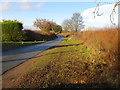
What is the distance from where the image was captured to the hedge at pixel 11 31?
87.5ft

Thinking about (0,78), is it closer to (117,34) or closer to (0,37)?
(117,34)

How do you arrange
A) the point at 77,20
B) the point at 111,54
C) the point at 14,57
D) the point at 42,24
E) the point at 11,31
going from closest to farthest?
the point at 111,54, the point at 14,57, the point at 11,31, the point at 77,20, the point at 42,24

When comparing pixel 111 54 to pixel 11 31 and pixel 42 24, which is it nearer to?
pixel 11 31

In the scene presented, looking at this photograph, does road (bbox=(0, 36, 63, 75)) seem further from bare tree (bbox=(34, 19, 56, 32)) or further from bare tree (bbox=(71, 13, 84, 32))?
bare tree (bbox=(34, 19, 56, 32))

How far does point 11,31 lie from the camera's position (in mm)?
27484

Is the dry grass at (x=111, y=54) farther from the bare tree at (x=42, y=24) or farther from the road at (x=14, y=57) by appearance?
the bare tree at (x=42, y=24)

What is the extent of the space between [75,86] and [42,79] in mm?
1371

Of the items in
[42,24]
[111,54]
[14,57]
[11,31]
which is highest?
[42,24]

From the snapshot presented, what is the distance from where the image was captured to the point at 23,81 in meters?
4.83

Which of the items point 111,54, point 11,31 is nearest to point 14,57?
point 111,54

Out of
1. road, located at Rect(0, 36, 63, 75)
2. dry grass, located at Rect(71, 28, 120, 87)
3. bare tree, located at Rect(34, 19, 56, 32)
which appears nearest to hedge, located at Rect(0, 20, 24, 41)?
road, located at Rect(0, 36, 63, 75)

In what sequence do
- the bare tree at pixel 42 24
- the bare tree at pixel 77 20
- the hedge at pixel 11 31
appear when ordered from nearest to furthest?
the hedge at pixel 11 31, the bare tree at pixel 77 20, the bare tree at pixel 42 24

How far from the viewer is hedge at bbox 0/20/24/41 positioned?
26.7 meters

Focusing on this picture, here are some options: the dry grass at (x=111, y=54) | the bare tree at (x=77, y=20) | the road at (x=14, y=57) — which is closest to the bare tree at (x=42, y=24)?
the bare tree at (x=77, y=20)
